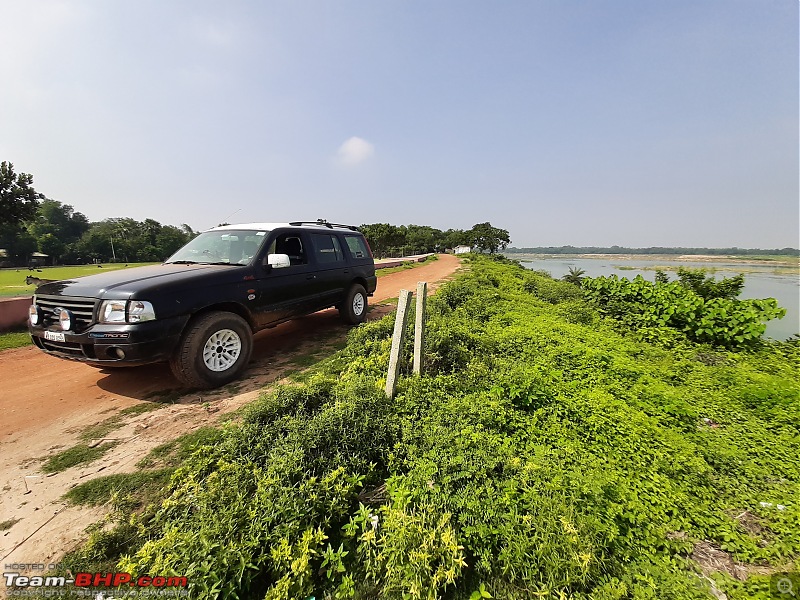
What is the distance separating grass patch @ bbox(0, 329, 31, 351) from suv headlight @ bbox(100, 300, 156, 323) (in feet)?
14.6

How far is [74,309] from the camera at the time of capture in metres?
3.50

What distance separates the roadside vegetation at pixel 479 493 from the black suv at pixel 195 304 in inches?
50.9

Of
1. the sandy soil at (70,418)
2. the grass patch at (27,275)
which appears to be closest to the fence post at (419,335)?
the sandy soil at (70,418)

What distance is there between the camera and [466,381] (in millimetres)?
3539

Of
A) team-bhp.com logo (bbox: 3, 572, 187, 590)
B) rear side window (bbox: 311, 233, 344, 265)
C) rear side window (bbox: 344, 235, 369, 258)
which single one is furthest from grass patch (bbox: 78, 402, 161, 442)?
rear side window (bbox: 344, 235, 369, 258)

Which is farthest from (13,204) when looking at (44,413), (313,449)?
(313,449)

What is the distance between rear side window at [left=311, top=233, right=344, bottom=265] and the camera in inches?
232

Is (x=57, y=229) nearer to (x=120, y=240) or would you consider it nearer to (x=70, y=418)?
(x=120, y=240)

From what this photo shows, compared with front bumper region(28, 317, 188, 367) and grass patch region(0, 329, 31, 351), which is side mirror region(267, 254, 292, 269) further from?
grass patch region(0, 329, 31, 351)

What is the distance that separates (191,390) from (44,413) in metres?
1.37

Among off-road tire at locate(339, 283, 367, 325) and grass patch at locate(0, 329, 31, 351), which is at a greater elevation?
off-road tire at locate(339, 283, 367, 325)

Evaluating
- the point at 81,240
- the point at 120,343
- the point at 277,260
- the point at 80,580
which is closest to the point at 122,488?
the point at 80,580

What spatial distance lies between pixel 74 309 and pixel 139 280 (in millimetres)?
676

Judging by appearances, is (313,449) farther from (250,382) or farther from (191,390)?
(191,390)
